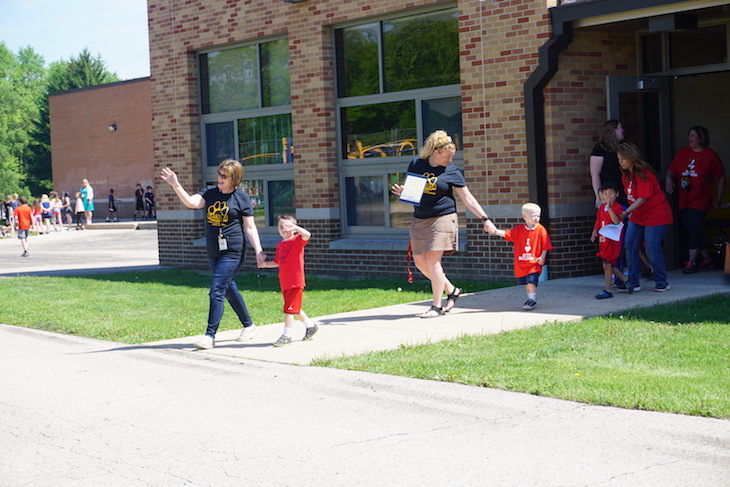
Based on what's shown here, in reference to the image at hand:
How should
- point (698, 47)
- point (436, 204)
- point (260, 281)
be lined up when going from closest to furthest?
point (436, 204) < point (698, 47) < point (260, 281)

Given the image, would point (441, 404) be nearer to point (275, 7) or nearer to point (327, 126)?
point (327, 126)

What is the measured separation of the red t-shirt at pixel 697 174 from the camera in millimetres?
12242

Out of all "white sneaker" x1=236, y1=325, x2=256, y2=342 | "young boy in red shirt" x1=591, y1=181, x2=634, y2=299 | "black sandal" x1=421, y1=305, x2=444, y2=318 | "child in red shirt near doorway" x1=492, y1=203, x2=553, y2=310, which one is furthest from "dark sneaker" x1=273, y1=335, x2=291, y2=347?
"young boy in red shirt" x1=591, y1=181, x2=634, y2=299

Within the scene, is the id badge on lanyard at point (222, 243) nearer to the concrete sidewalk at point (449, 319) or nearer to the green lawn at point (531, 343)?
the concrete sidewalk at point (449, 319)

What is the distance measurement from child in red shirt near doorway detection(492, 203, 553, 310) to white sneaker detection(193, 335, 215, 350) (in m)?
3.21

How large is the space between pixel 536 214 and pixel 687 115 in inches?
203

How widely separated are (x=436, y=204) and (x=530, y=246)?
113 cm

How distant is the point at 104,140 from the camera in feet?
178

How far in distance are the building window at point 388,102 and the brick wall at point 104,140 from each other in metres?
37.9

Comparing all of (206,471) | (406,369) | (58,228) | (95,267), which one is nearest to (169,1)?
(95,267)

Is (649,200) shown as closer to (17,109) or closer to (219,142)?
(219,142)

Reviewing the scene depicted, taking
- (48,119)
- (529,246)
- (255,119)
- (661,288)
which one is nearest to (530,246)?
(529,246)

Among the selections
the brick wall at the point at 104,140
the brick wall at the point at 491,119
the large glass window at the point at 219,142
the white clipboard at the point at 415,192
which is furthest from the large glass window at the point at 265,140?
the brick wall at the point at 104,140

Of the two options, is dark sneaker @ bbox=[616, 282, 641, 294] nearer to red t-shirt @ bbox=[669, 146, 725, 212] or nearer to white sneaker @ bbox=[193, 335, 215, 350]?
red t-shirt @ bbox=[669, 146, 725, 212]
